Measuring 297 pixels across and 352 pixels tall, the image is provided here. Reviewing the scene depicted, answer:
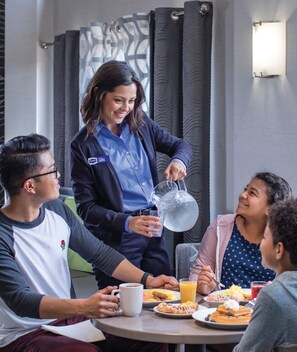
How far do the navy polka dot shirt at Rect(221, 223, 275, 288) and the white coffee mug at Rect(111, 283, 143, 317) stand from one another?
0.61 metres

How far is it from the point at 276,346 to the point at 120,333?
436mm

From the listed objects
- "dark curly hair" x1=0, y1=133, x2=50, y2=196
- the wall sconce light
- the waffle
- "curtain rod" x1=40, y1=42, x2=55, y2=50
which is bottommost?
the waffle

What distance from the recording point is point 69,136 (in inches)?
189

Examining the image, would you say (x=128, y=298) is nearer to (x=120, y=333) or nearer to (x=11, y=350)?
(x=120, y=333)

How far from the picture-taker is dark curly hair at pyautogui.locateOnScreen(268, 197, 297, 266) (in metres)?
1.52

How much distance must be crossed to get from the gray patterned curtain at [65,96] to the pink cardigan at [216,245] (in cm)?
255

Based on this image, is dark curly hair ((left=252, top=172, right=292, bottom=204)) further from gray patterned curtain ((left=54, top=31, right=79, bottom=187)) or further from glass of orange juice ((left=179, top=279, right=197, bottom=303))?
gray patterned curtain ((left=54, top=31, right=79, bottom=187))

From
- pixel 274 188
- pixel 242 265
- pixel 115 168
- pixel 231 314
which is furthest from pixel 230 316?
pixel 115 168

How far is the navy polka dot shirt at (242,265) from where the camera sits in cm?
229

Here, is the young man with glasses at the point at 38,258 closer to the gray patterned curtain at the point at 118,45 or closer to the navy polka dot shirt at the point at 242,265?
the navy polka dot shirt at the point at 242,265

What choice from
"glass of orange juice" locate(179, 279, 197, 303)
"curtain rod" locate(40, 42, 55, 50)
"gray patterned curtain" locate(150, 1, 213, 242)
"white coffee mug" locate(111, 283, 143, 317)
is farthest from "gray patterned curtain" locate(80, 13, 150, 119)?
"white coffee mug" locate(111, 283, 143, 317)

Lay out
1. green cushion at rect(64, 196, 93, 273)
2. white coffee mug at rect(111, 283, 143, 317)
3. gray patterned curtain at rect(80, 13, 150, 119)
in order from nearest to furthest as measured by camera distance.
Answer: white coffee mug at rect(111, 283, 143, 317), gray patterned curtain at rect(80, 13, 150, 119), green cushion at rect(64, 196, 93, 273)

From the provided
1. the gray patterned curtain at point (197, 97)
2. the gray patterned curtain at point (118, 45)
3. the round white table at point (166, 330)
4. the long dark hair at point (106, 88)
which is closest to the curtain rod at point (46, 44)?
the gray patterned curtain at point (118, 45)

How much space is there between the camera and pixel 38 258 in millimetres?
2061
